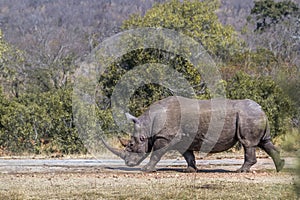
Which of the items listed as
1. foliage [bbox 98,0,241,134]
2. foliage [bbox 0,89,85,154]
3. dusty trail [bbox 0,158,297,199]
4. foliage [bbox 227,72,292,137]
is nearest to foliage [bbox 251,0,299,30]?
foliage [bbox 98,0,241,134]

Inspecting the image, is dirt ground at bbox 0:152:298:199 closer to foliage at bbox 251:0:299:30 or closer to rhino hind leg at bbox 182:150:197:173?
rhino hind leg at bbox 182:150:197:173

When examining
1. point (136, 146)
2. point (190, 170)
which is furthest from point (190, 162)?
point (136, 146)

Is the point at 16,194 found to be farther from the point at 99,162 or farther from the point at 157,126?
the point at 99,162

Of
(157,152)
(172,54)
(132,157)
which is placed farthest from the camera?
(172,54)

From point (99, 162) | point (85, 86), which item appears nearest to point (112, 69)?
point (85, 86)

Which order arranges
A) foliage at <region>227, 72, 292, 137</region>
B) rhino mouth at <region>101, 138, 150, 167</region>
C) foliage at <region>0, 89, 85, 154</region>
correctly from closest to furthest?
rhino mouth at <region>101, 138, 150, 167</region>
foliage at <region>0, 89, 85, 154</region>
foliage at <region>227, 72, 292, 137</region>

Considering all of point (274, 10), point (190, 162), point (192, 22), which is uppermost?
point (274, 10)

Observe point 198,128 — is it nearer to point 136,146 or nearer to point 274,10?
point 136,146

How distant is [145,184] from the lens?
12.7 metres

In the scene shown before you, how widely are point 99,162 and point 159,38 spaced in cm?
877

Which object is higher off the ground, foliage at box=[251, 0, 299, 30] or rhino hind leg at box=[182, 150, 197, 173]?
foliage at box=[251, 0, 299, 30]

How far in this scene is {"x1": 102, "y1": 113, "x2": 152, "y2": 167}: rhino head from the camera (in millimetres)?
15297

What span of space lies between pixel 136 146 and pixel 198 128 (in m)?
1.55

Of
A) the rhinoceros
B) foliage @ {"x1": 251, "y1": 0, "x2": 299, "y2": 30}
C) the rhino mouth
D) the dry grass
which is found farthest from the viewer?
foliage @ {"x1": 251, "y1": 0, "x2": 299, "y2": 30}
